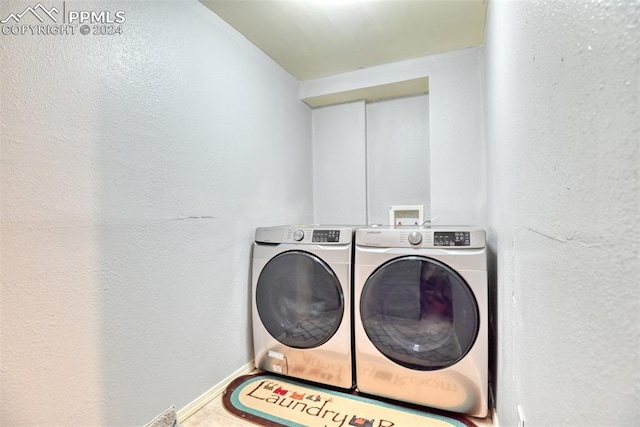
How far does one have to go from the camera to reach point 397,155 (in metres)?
2.47

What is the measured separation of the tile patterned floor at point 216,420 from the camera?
1.33 m

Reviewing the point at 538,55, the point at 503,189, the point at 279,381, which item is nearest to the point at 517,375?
the point at 503,189

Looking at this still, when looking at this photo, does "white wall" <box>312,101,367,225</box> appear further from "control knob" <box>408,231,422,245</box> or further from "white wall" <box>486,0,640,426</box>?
"white wall" <box>486,0,640,426</box>

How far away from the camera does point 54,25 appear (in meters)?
0.98

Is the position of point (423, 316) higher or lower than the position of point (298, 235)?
lower

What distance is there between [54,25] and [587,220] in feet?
4.99

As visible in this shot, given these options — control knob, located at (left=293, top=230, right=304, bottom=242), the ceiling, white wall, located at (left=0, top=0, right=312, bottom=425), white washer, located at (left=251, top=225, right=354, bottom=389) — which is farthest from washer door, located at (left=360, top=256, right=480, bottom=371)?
the ceiling

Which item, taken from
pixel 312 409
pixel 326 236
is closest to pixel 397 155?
pixel 326 236

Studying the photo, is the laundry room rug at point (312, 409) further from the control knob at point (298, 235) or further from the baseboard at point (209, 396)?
the control knob at point (298, 235)

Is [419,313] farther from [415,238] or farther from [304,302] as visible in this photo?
[304,302]

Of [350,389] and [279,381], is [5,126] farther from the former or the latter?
[350,389]

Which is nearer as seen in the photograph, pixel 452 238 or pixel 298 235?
pixel 452 238

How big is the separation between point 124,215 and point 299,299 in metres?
0.97

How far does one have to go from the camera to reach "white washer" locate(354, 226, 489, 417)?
1312 mm
